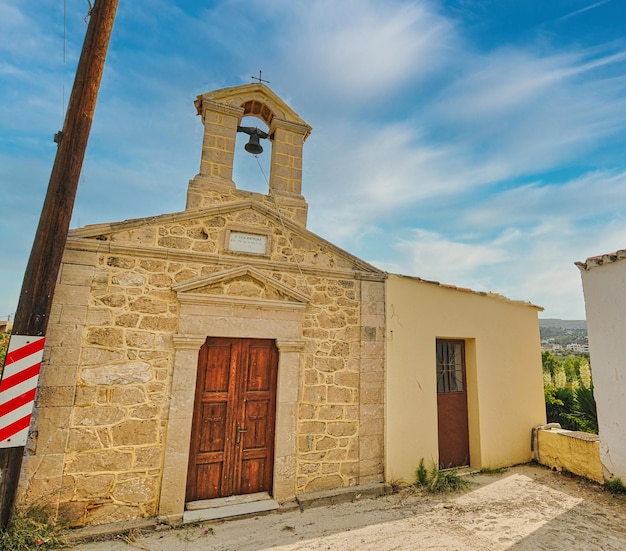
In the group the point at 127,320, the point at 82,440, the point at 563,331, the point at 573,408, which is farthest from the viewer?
the point at 563,331

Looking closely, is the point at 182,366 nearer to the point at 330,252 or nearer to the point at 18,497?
the point at 18,497

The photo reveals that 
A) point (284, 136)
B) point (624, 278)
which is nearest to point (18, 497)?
point (284, 136)

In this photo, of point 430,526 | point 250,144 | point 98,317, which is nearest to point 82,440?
point 98,317

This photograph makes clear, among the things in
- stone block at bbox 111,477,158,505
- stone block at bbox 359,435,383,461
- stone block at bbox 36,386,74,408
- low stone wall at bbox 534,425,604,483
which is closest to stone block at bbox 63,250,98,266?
stone block at bbox 36,386,74,408

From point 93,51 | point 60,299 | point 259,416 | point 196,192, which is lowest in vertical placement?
point 259,416

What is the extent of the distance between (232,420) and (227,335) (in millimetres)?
1148

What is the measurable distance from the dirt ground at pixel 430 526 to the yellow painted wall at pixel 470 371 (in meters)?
0.79

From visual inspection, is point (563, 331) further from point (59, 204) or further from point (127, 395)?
point (59, 204)

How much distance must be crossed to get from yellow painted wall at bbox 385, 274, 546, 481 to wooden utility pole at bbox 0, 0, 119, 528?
4467 millimetres

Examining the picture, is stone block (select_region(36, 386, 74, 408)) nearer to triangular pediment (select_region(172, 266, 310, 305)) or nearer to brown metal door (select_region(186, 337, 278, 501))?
brown metal door (select_region(186, 337, 278, 501))

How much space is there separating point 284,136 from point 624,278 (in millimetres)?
5744

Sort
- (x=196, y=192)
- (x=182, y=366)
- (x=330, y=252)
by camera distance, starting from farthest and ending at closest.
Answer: (x=330, y=252)
(x=196, y=192)
(x=182, y=366)

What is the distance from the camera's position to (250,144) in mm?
5926

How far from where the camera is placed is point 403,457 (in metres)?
5.41
